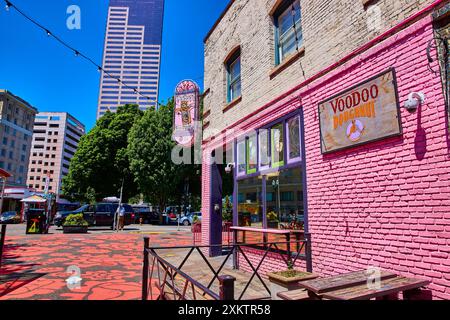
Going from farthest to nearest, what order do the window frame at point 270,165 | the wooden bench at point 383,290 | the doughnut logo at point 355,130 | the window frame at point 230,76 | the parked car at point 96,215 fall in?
the parked car at point 96,215 < the window frame at point 230,76 < the window frame at point 270,165 < the doughnut logo at point 355,130 < the wooden bench at point 383,290

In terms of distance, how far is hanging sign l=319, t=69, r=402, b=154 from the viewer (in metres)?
3.99

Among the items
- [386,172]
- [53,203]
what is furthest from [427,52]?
[53,203]

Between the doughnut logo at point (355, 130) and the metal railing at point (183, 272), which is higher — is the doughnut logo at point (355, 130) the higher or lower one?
the higher one

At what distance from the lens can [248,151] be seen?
7.80 metres

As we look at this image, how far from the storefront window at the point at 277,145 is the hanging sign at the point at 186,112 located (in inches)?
158

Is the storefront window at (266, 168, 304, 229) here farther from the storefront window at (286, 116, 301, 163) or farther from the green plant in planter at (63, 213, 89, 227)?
the green plant in planter at (63, 213, 89, 227)

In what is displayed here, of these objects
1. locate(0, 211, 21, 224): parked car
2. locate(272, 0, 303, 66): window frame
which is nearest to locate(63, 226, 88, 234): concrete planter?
locate(272, 0, 303, 66): window frame

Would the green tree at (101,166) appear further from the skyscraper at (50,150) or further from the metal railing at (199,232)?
the skyscraper at (50,150)

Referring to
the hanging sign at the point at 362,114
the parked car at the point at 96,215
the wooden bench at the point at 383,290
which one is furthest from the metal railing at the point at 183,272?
the parked car at the point at 96,215

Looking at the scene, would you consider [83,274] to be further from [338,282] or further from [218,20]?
[218,20]

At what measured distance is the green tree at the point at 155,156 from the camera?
2477cm

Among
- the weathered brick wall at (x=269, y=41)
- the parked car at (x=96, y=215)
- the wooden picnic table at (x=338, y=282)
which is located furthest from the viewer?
the parked car at (x=96, y=215)
